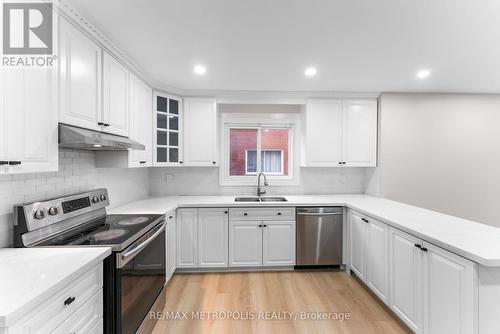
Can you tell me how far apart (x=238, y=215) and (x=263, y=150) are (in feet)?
3.93

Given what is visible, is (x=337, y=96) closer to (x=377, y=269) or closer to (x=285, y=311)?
(x=377, y=269)

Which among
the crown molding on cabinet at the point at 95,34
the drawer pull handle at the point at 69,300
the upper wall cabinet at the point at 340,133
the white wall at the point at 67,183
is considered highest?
the crown molding on cabinet at the point at 95,34

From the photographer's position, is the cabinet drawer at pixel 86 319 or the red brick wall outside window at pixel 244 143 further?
the red brick wall outside window at pixel 244 143

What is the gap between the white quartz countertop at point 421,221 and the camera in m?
1.43

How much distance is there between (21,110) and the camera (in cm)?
120

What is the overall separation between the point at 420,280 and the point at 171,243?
7.68 feet

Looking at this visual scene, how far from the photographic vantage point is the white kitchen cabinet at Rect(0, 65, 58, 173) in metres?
1.14

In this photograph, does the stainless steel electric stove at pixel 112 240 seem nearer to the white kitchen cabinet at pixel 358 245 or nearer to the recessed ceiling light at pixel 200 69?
the recessed ceiling light at pixel 200 69

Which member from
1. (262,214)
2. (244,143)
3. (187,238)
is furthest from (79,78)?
(244,143)

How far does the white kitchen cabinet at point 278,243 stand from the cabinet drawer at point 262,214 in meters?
0.07

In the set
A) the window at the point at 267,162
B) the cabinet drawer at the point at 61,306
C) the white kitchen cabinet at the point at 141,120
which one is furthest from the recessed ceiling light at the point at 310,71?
the cabinet drawer at the point at 61,306

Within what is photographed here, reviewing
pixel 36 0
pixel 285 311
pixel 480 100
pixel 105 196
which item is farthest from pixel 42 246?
pixel 480 100

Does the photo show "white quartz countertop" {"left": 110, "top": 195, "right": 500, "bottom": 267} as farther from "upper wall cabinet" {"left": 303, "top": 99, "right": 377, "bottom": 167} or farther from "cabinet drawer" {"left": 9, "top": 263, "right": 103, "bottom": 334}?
"cabinet drawer" {"left": 9, "top": 263, "right": 103, "bottom": 334}

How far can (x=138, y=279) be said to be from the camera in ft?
5.53
